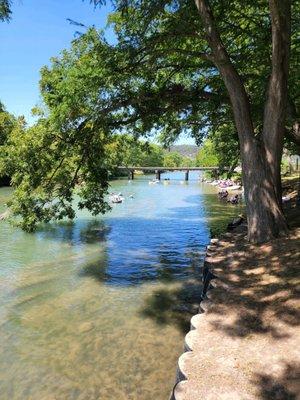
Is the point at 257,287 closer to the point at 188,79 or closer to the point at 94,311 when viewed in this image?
the point at 94,311

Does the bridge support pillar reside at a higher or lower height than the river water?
higher

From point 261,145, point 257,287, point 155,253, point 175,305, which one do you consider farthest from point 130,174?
point 257,287

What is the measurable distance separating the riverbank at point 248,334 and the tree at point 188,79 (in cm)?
218

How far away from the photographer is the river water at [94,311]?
305 inches

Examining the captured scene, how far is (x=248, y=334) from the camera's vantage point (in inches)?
241

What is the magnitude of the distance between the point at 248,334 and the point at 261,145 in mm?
6080

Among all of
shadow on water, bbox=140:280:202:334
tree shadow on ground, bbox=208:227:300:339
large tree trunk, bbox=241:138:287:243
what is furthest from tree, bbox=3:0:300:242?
shadow on water, bbox=140:280:202:334

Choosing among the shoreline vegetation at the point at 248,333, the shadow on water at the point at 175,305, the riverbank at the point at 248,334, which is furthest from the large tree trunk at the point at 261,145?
the shadow on water at the point at 175,305

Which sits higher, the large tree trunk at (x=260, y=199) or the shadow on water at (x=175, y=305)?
the large tree trunk at (x=260, y=199)

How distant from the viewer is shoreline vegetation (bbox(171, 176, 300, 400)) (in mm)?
4898

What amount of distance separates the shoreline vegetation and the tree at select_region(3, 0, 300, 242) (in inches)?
74.8

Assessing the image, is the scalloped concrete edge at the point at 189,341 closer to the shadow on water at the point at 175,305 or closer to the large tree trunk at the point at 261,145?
the shadow on water at the point at 175,305

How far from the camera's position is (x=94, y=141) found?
15.5 meters

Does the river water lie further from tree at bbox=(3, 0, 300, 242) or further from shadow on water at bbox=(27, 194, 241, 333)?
tree at bbox=(3, 0, 300, 242)
